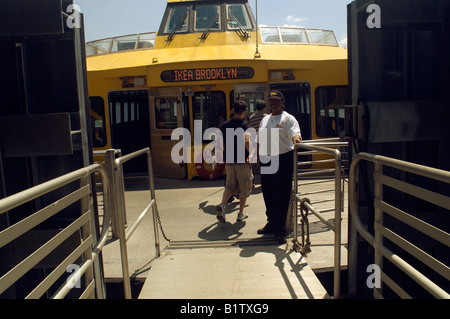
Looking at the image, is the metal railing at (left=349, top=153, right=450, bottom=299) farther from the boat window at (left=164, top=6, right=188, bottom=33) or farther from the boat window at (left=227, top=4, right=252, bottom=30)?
the boat window at (left=164, top=6, right=188, bottom=33)

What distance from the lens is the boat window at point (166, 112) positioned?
909 centimetres

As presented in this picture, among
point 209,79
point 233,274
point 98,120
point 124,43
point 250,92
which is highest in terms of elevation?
point 124,43

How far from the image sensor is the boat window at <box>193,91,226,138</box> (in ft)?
30.0

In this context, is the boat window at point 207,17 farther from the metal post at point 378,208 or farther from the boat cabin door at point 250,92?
the metal post at point 378,208

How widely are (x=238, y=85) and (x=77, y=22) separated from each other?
234 inches

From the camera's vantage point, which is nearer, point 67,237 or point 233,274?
point 67,237

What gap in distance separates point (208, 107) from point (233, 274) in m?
5.96

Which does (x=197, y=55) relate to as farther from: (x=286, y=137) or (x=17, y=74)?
(x=17, y=74)

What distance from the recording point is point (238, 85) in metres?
8.86

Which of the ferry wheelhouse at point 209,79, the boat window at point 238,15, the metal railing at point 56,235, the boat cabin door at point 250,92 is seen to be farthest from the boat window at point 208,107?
the metal railing at point 56,235

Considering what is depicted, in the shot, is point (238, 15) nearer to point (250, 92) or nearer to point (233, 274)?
point (250, 92)

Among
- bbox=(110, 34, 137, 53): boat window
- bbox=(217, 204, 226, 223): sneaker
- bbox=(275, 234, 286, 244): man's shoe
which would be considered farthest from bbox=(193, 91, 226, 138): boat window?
bbox=(275, 234, 286, 244): man's shoe

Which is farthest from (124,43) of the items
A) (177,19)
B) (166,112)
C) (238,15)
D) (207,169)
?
(207,169)

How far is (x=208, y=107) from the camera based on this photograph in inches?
363
